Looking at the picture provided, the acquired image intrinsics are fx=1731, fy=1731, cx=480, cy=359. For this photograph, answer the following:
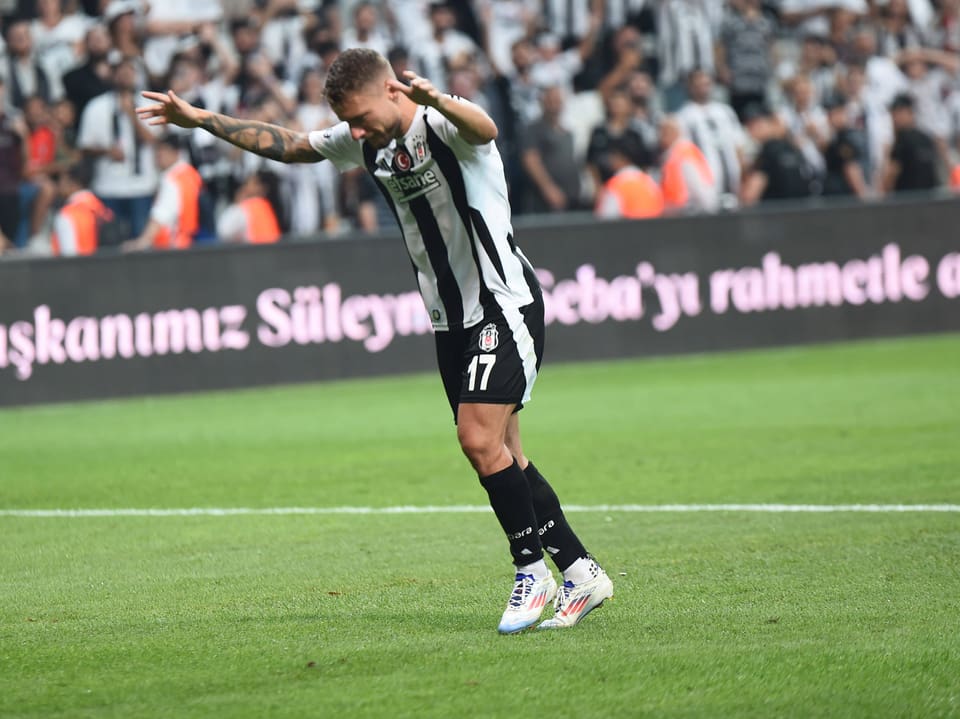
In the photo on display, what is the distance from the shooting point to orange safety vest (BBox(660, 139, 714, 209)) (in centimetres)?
1848

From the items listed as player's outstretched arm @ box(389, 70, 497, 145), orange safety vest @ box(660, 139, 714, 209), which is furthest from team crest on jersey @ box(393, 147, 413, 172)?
orange safety vest @ box(660, 139, 714, 209)

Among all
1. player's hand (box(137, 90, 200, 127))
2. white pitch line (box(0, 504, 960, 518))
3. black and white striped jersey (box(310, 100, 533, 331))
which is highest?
player's hand (box(137, 90, 200, 127))

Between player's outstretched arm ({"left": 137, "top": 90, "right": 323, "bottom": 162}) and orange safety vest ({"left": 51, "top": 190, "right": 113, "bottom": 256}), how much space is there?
9.80 meters

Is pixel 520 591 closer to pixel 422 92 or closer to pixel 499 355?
pixel 499 355

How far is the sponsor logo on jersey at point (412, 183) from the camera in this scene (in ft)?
20.2

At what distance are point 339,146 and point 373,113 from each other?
497mm

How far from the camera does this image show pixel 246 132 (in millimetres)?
6766

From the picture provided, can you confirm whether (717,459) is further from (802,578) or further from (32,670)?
(32,670)

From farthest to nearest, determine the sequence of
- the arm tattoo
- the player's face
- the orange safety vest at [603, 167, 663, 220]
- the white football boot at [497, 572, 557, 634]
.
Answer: the orange safety vest at [603, 167, 663, 220]
the arm tattoo
the white football boot at [497, 572, 557, 634]
the player's face

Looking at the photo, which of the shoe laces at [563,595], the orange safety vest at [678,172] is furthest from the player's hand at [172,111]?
the orange safety vest at [678,172]

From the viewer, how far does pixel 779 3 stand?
893 inches

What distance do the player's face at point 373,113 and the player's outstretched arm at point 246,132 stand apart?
636mm

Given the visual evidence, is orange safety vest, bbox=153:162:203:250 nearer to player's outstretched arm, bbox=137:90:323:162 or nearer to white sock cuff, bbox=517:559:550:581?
player's outstretched arm, bbox=137:90:323:162

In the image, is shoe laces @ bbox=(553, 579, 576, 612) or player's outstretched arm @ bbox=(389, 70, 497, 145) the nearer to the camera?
player's outstretched arm @ bbox=(389, 70, 497, 145)
